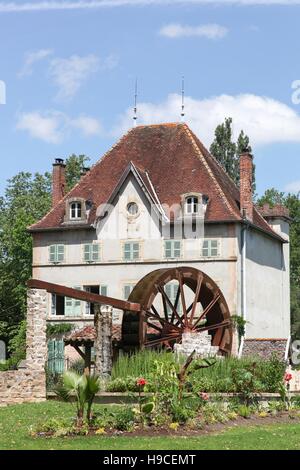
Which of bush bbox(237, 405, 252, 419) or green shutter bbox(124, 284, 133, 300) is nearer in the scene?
bush bbox(237, 405, 252, 419)

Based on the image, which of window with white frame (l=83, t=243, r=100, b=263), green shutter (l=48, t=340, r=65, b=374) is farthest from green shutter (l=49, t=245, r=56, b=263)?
green shutter (l=48, t=340, r=65, b=374)

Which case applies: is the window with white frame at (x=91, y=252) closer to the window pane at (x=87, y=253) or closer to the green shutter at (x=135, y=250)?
the window pane at (x=87, y=253)

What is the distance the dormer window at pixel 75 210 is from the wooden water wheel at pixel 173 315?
8181mm

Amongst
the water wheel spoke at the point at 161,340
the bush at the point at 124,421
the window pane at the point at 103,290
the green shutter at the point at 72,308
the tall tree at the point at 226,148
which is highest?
A: the tall tree at the point at 226,148

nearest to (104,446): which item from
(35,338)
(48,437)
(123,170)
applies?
(48,437)

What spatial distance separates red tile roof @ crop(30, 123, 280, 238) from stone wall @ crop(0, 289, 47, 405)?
54.5 feet

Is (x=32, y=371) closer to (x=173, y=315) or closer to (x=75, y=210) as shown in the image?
(x=173, y=315)

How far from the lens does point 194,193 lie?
42.2 m

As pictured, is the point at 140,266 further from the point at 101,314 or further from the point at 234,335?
Answer: the point at 101,314

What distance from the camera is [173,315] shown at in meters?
35.4

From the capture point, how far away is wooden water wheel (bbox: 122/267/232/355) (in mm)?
31859

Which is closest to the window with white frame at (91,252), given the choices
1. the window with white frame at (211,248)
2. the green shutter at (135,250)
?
the green shutter at (135,250)

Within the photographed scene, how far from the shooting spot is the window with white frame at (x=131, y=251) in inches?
1693

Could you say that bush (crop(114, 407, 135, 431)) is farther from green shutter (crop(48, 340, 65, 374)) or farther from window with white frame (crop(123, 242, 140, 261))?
window with white frame (crop(123, 242, 140, 261))
